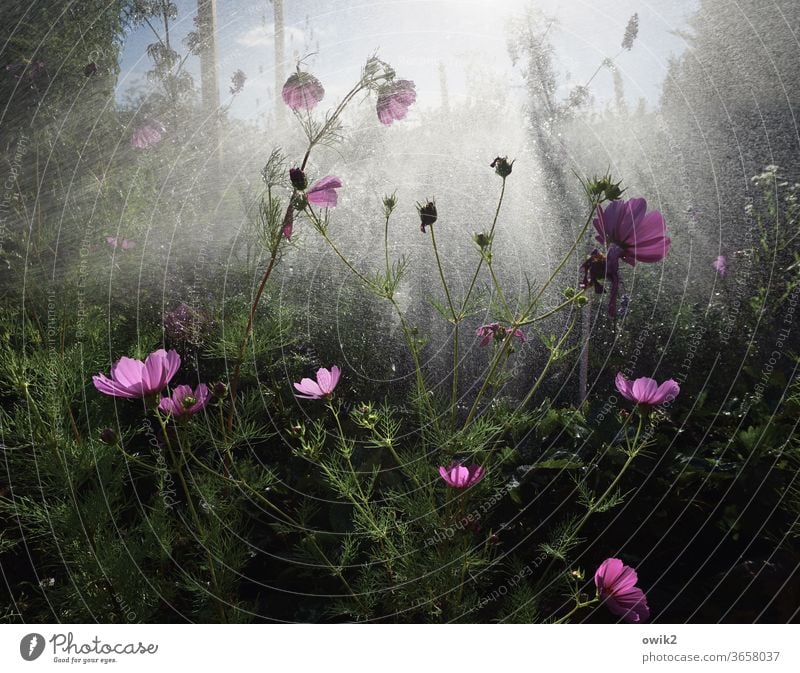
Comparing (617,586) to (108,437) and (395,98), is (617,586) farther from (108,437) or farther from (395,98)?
(395,98)

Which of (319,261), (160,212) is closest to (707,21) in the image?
(319,261)

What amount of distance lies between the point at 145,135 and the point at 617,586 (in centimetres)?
94

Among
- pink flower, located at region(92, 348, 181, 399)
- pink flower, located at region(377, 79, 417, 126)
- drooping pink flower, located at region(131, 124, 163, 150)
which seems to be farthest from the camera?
drooping pink flower, located at region(131, 124, 163, 150)

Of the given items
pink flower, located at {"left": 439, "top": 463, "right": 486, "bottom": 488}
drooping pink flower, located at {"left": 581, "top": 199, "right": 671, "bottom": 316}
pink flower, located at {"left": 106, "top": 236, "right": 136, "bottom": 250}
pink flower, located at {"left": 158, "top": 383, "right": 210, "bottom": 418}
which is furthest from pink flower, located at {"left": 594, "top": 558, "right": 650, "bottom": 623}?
pink flower, located at {"left": 106, "top": 236, "right": 136, "bottom": 250}

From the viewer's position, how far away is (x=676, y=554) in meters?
0.78

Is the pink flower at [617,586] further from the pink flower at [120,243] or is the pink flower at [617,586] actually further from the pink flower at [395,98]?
the pink flower at [120,243]

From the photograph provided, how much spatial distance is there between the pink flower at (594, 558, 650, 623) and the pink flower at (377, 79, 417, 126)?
0.59 m

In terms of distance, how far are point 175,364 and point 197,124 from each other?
1.74ft

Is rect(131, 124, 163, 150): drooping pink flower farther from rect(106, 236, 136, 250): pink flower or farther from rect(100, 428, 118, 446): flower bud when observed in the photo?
rect(100, 428, 118, 446): flower bud

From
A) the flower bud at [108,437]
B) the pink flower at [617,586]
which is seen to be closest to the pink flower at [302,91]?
the flower bud at [108,437]

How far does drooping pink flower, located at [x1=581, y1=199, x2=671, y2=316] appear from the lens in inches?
22.7

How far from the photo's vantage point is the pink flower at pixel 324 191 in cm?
70
